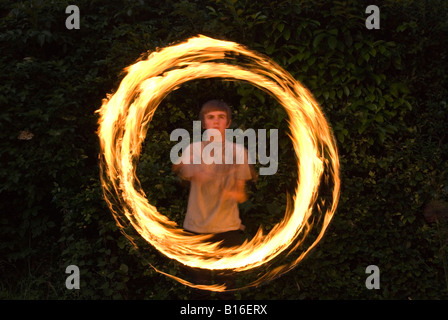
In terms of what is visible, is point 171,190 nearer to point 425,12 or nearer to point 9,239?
point 9,239

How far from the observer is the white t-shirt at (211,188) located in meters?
4.57

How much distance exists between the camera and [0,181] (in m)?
5.80

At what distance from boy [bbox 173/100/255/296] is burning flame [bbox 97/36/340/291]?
0.40 m

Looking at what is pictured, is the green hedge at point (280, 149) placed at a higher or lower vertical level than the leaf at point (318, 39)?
lower

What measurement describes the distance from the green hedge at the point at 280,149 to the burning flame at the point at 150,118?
0.25 metres

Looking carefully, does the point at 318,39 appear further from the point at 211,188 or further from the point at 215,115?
the point at 211,188

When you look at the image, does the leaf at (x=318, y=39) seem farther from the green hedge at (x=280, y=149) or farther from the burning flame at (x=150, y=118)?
the burning flame at (x=150, y=118)

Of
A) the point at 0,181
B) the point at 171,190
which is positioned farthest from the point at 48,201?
the point at 171,190

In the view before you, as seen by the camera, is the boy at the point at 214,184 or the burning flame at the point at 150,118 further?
the burning flame at the point at 150,118

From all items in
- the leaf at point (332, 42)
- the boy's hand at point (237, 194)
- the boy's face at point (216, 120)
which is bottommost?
the boy's hand at point (237, 194)

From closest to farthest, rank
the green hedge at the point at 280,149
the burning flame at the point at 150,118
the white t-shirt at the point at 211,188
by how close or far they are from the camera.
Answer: the white t-shirt at the point at 211,188 → the burning flame at the point at 150,118 → the green hedge at the point at 280,149

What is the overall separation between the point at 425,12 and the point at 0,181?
501 centimetres

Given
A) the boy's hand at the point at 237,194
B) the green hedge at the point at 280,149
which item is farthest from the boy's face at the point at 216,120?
the green hedge at the point at 280,149

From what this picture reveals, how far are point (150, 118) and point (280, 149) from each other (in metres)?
1.43
